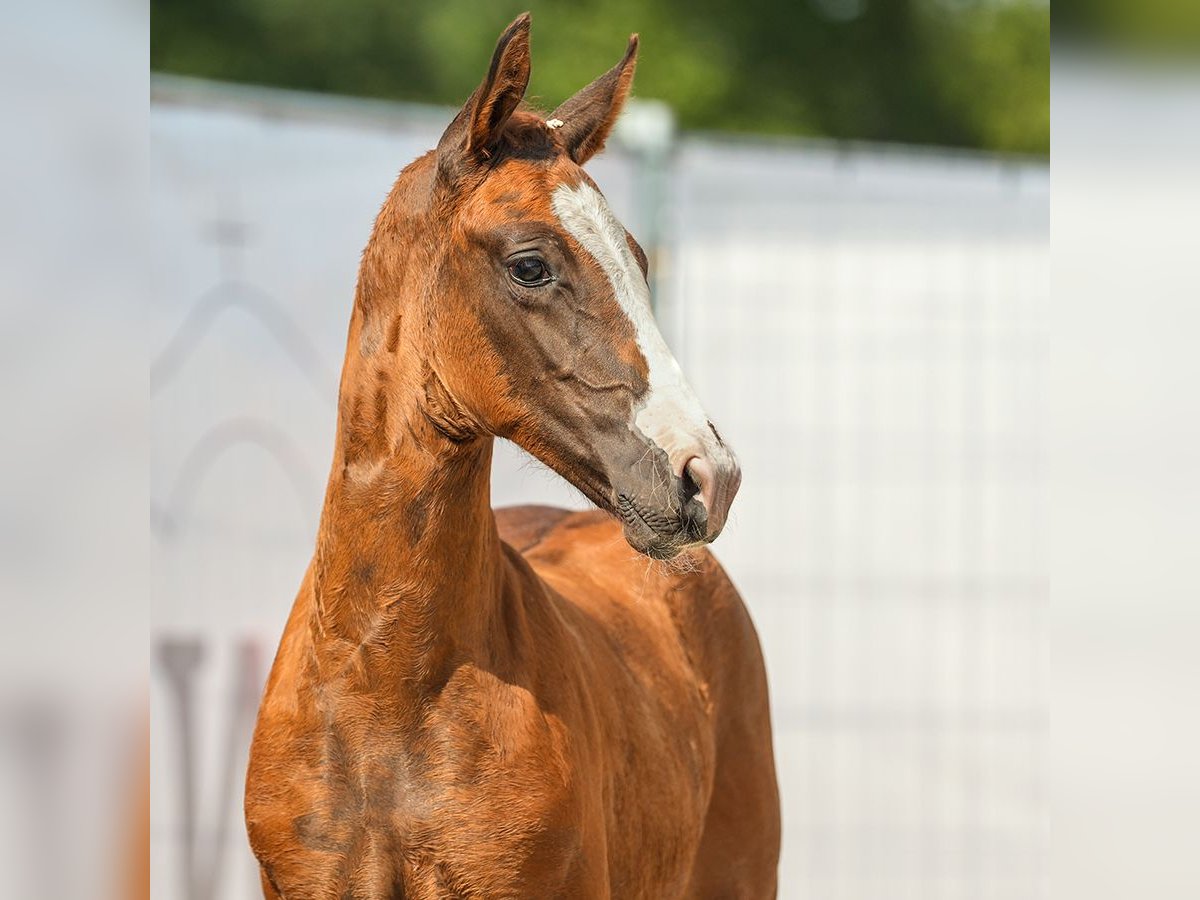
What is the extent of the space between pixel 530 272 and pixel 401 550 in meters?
0.52

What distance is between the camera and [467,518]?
92.4 inches

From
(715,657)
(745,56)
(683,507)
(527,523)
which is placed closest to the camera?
(683,507)

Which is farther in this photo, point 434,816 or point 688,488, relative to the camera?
point 434,816

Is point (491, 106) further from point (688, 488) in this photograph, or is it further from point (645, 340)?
point (688, 488)

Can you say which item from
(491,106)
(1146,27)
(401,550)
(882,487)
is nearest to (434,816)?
(401,550)

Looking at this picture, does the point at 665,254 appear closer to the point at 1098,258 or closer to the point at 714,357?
the point at 714,357

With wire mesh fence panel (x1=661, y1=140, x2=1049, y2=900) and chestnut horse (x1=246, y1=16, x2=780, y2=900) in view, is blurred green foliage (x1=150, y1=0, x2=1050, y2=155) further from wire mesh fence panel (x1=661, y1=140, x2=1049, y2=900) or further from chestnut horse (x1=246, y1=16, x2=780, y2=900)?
chestnut horse (x1=246, y1=16, x2=780, y2=900)

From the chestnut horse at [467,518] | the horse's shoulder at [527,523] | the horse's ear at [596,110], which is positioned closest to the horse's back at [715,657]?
the horse's shoulder at [527,523]

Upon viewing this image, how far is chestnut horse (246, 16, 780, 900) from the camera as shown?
2170 millimetres

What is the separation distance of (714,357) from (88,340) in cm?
475

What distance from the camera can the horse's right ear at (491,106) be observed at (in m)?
2.17

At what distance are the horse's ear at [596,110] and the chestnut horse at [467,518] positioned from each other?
1 cm

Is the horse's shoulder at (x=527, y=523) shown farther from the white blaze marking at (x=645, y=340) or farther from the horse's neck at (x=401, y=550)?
the white blaze marking at (x=645, y=340)

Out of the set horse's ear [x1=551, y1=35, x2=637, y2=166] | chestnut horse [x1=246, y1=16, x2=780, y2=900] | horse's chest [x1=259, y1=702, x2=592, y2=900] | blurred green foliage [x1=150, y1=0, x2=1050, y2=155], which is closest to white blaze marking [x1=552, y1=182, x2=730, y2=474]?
chestnut horse [x1=246, y1=16, x2=780, y2=900]
